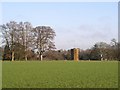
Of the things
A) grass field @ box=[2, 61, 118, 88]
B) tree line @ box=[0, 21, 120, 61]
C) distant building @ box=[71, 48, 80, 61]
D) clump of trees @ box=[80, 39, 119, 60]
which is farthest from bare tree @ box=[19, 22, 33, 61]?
grass field @ box=[2, 61, 118, 88]

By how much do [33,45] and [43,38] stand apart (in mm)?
4682

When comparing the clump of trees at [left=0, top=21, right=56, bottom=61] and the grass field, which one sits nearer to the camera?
the grass field

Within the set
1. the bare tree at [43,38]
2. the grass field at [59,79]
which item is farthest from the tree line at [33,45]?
the grass field at [59,79]

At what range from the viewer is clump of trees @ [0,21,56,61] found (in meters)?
73.2

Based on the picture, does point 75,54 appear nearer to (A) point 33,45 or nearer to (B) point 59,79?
(A) point 33,45

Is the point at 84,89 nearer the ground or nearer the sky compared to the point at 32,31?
nearer the ground

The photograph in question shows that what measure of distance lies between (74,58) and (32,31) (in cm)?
1718

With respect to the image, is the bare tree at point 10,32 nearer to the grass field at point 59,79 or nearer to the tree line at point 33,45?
the tree line at point 33,45

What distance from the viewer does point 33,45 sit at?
78188 mm

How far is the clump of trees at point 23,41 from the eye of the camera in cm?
7325

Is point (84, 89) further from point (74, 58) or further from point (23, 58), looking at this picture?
point (74, 58)

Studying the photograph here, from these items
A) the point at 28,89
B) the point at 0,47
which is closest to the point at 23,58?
the point at 0,47

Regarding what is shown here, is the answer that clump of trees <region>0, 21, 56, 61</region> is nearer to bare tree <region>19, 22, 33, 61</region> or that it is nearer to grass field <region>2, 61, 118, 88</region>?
bare tree <region>19, 22, 33, 61</region>

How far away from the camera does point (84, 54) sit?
314 ft
